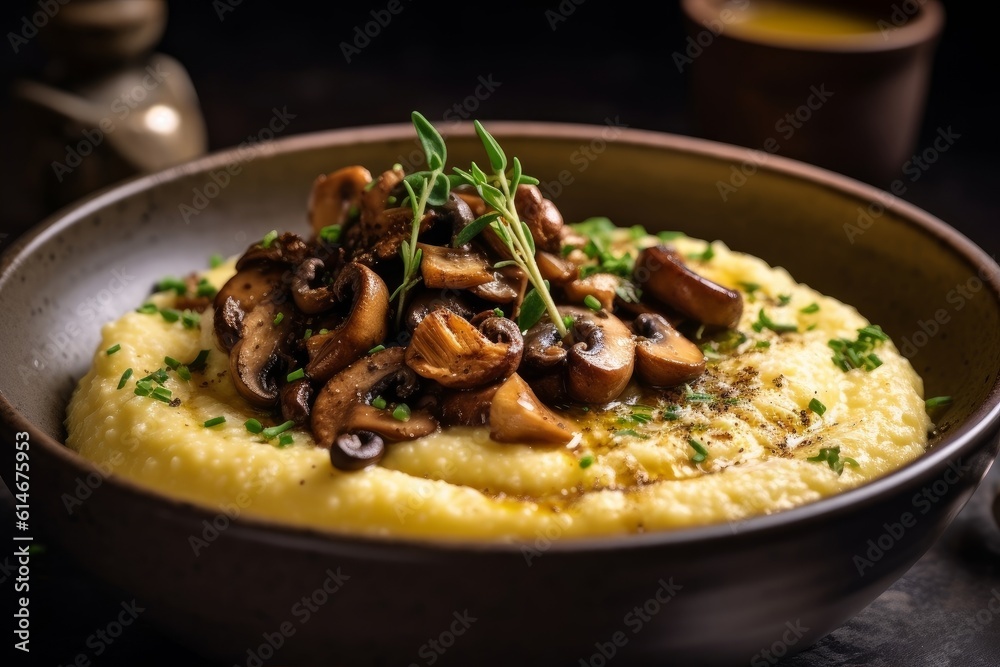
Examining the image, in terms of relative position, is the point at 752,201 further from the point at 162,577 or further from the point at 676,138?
the point at 162,577

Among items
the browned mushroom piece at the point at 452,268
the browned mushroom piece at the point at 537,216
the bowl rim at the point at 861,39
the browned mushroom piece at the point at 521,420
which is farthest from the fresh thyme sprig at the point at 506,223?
the bowl rim at the point at 861,39

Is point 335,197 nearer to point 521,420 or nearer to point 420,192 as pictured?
point 420,192

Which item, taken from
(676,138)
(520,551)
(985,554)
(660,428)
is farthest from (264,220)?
(985,554)

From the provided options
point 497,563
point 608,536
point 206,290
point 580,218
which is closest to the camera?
point 497,563

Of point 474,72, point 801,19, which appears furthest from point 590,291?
point 474,72

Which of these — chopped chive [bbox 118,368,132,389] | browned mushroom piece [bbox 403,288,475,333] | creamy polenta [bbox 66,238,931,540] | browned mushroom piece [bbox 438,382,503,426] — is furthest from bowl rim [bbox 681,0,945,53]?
chopped chive [bbox 118,368,132,389]
